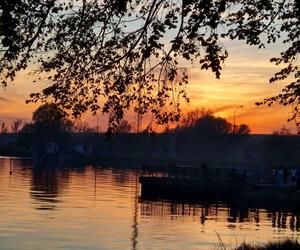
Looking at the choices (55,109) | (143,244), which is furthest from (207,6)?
(143,244)

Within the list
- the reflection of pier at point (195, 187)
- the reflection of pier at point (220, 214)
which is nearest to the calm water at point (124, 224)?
the reflection of pier at point (220, 214)

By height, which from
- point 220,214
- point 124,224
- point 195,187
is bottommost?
point 220,214

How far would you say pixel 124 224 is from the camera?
4319 cm

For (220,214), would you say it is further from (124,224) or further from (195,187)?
(195,187)

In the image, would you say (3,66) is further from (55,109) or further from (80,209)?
(80,209)

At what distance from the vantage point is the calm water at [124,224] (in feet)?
112

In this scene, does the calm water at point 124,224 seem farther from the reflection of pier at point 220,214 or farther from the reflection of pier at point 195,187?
the reflection of pier at point 195,187

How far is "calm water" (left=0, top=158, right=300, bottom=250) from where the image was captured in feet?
112

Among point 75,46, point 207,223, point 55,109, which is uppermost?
point 75,46

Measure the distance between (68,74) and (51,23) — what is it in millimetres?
1331

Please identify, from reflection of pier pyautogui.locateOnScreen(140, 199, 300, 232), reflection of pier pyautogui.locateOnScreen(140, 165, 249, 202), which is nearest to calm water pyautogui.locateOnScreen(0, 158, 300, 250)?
reflection of pier pyautogui.locateOnScreen(140, 199, 300, 232)

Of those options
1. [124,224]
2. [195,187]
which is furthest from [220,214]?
[195,187]

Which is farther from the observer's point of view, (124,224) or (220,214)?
(220,214)

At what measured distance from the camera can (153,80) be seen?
16.8m
